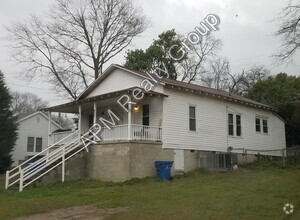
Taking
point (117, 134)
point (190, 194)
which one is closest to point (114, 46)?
point (117, 134)

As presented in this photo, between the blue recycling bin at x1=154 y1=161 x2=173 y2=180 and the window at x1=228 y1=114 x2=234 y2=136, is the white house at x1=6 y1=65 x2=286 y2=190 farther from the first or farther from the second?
the blue recycling bin at x1=154 y1=161 x2=173 y2=180

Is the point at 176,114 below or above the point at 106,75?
below

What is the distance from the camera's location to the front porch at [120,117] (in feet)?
67.1

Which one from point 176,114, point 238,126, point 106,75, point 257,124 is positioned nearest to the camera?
point 176,114

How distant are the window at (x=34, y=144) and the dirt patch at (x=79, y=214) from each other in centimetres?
2804

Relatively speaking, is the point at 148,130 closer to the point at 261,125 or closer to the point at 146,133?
the point at 146,133

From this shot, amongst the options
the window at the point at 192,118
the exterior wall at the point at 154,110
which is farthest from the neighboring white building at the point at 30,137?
the window at the point at 192,118

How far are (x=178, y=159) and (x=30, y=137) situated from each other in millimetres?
22176

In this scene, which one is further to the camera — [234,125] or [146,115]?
[234,125]

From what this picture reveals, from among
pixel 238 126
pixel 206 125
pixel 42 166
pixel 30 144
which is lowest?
pixel 42 166

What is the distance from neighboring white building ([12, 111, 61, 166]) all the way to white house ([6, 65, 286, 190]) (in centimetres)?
1405

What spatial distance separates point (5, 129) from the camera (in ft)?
106

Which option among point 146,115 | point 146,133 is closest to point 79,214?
point 146,133

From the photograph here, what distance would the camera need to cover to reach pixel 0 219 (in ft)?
37.6
